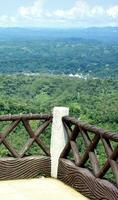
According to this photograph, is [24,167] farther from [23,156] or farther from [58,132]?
[58,132]

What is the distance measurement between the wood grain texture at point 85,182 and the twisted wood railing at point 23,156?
21cm

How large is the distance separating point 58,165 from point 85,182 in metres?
0.59

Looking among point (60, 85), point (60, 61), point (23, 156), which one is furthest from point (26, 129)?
point (60, 61)

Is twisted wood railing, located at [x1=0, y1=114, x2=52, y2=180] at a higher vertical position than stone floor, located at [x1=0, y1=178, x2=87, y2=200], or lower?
higher

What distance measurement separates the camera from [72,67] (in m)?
142

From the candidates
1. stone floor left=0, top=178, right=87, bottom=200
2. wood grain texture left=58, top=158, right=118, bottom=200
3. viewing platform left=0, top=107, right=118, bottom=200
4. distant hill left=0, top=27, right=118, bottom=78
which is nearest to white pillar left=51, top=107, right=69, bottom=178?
viewing platform left=0, top=107, right=118, bottom=200

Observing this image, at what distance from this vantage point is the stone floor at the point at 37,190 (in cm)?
415

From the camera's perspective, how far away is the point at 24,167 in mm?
4672

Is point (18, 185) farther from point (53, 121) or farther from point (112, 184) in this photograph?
point (112, 184)

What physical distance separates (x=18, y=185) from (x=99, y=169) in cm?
82

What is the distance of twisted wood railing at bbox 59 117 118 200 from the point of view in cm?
382

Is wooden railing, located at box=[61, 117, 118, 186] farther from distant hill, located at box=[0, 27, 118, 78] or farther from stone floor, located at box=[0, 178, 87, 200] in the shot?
distant hill, located at box=[0, 27, 118, 78]

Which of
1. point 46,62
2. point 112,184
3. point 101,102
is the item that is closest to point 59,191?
point 112,184

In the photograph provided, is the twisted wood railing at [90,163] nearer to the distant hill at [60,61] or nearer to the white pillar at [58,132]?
the white pillar at [58,132]
